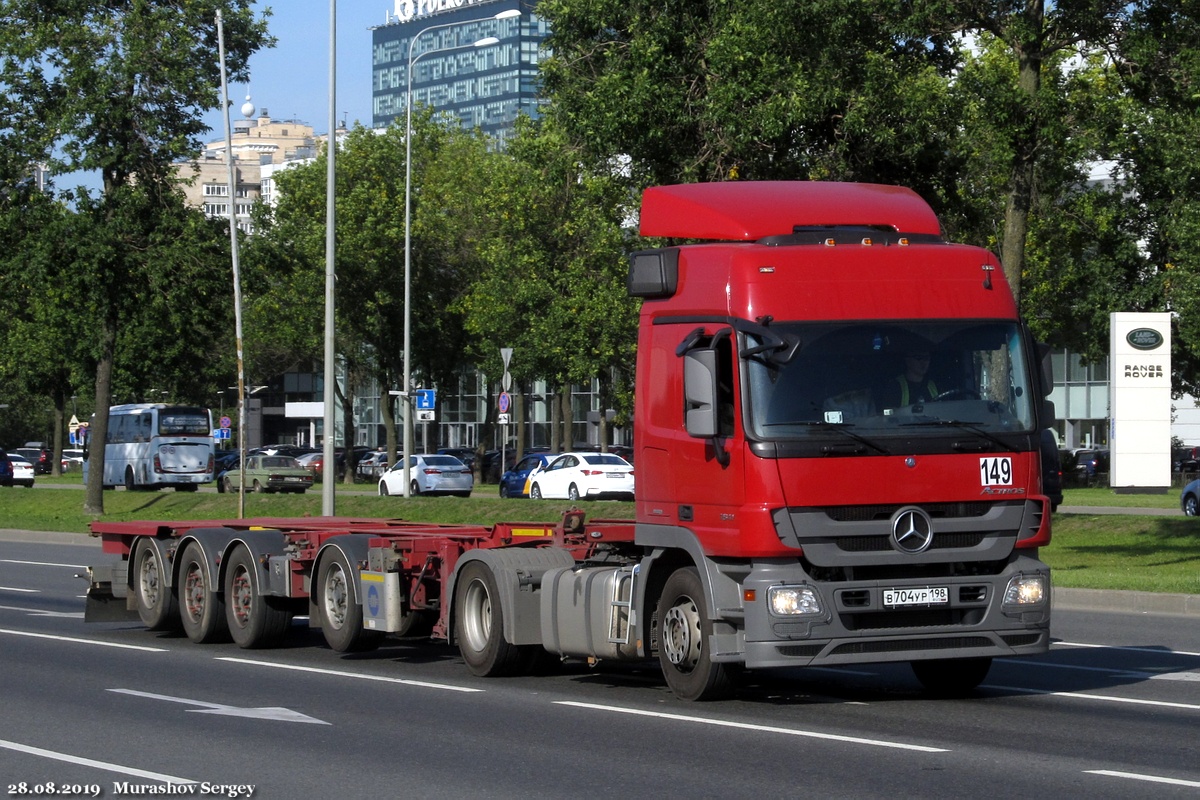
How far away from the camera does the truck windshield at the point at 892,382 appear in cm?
1073

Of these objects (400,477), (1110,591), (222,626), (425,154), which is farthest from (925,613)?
(425,154)

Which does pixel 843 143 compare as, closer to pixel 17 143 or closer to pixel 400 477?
pixel 17 143

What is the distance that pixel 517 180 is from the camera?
6016 centimetres

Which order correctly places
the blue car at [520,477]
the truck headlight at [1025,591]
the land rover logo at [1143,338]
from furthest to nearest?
the blue car at [520,477] → the land rover logo at [1143,338] → the truck headlight at [1025,591]

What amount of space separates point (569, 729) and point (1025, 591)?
3.00 meters

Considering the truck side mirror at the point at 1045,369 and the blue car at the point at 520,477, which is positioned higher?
the truck side mirror at the point at 1045,369

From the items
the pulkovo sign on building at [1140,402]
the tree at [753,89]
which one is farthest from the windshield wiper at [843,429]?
the tree at [753,89]

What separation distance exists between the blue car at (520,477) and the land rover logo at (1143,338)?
28663mm

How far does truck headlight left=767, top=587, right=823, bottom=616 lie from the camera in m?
10.5

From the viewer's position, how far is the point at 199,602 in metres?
16.2

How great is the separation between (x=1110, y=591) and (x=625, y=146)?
465 inches

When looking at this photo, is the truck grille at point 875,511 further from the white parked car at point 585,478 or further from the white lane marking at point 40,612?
the white parked car at point 585,478

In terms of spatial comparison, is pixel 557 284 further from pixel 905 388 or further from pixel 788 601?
pixel 788 601

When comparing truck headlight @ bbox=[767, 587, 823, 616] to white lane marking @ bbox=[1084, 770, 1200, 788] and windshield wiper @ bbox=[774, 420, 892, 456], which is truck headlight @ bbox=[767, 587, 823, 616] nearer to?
windshield wiper @ bbox=[774, 420, 892, 456]
